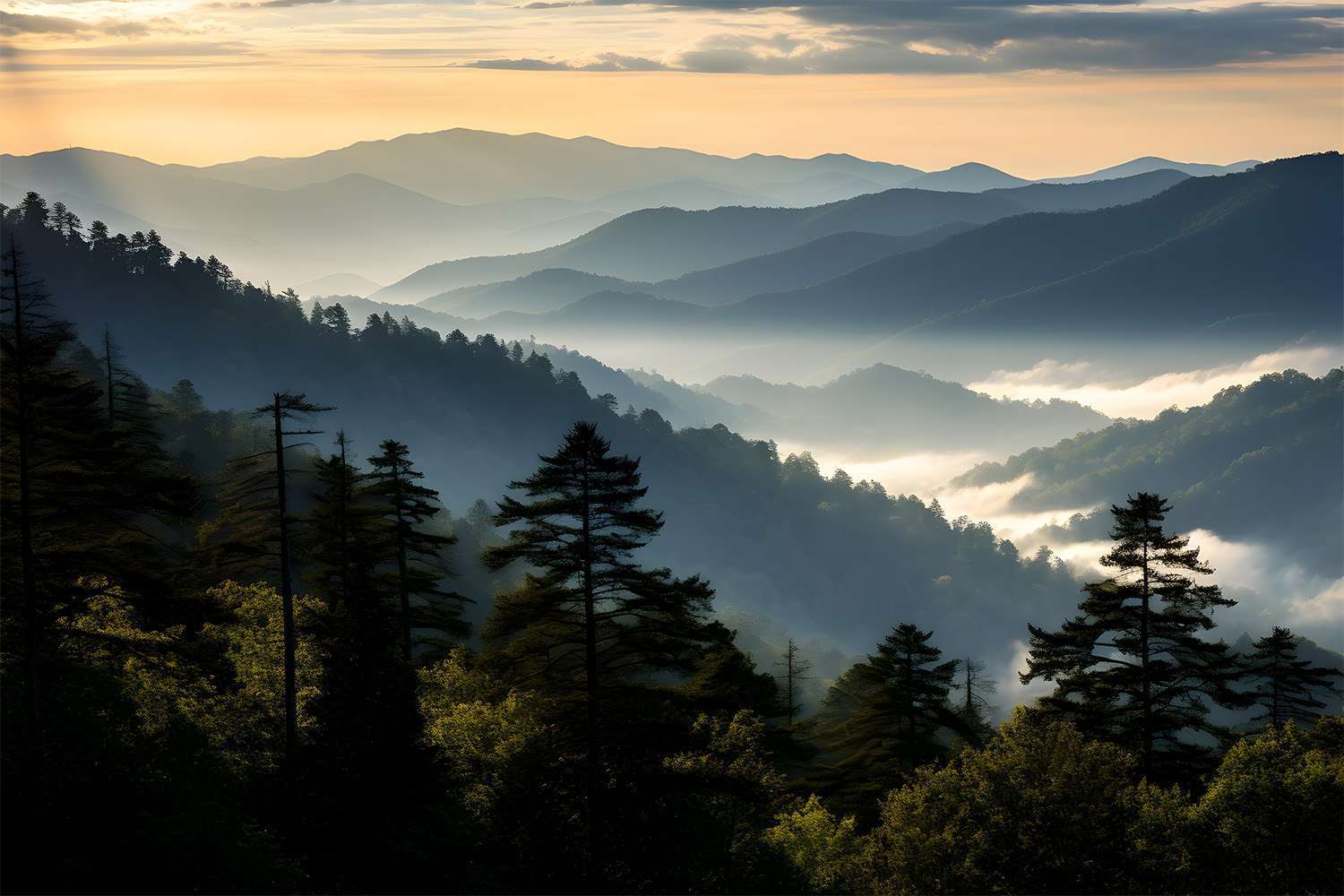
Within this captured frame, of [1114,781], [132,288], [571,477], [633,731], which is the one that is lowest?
[1114,781]

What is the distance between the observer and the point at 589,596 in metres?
23.8

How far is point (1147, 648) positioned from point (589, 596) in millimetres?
16229

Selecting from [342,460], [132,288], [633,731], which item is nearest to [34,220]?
[132,288]

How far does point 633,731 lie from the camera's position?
78.2 ft

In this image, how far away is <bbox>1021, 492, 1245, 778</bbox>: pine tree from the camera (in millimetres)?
30453

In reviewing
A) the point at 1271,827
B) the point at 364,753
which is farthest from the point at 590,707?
the point at 1271,827

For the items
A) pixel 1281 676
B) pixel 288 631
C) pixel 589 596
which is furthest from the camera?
pixel 1281 676

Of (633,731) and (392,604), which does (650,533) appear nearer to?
(633,731)

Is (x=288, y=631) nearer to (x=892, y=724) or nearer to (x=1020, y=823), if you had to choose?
(x=1020, y=823)

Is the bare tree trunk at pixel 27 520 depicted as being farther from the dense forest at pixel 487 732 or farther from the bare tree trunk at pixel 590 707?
the bare tree trunk at pixel 590 707

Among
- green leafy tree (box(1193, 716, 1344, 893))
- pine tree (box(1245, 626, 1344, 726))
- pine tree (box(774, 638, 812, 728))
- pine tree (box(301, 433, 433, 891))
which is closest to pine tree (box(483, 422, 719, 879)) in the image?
pine tree (box(301, 433, 433, 891))

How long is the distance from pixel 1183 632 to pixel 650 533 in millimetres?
15551

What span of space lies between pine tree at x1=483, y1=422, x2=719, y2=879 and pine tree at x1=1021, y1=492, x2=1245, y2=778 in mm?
12227

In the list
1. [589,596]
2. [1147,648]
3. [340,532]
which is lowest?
[1147,648]
